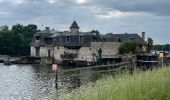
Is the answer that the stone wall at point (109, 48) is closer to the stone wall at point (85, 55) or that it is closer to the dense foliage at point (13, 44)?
the stone wall at point (85, 55)

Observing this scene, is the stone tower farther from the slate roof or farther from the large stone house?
the slate roof

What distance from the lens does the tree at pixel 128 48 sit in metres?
87.7

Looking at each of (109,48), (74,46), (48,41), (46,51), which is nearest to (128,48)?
(109,48)

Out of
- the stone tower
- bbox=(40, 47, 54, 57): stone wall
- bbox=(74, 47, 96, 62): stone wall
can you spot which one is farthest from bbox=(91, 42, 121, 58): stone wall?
bbox=(40, 47, 54, 57): stone wall

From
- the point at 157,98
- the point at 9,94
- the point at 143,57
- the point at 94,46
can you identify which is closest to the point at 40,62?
the point at 94,46

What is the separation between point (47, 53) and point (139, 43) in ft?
81.7

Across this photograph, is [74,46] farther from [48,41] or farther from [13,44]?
[13,44]

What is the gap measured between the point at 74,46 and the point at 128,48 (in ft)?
62.9

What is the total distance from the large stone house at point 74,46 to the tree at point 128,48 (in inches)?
59.3

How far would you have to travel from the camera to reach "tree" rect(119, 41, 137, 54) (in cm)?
8774

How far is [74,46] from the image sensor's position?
105750mm

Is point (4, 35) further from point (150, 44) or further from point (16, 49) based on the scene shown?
point (150, 44)

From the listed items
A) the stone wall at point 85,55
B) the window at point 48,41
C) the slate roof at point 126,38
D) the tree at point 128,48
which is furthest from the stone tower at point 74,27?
the tree at point 128,48

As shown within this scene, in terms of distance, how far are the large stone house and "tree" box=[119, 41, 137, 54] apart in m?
1.51
